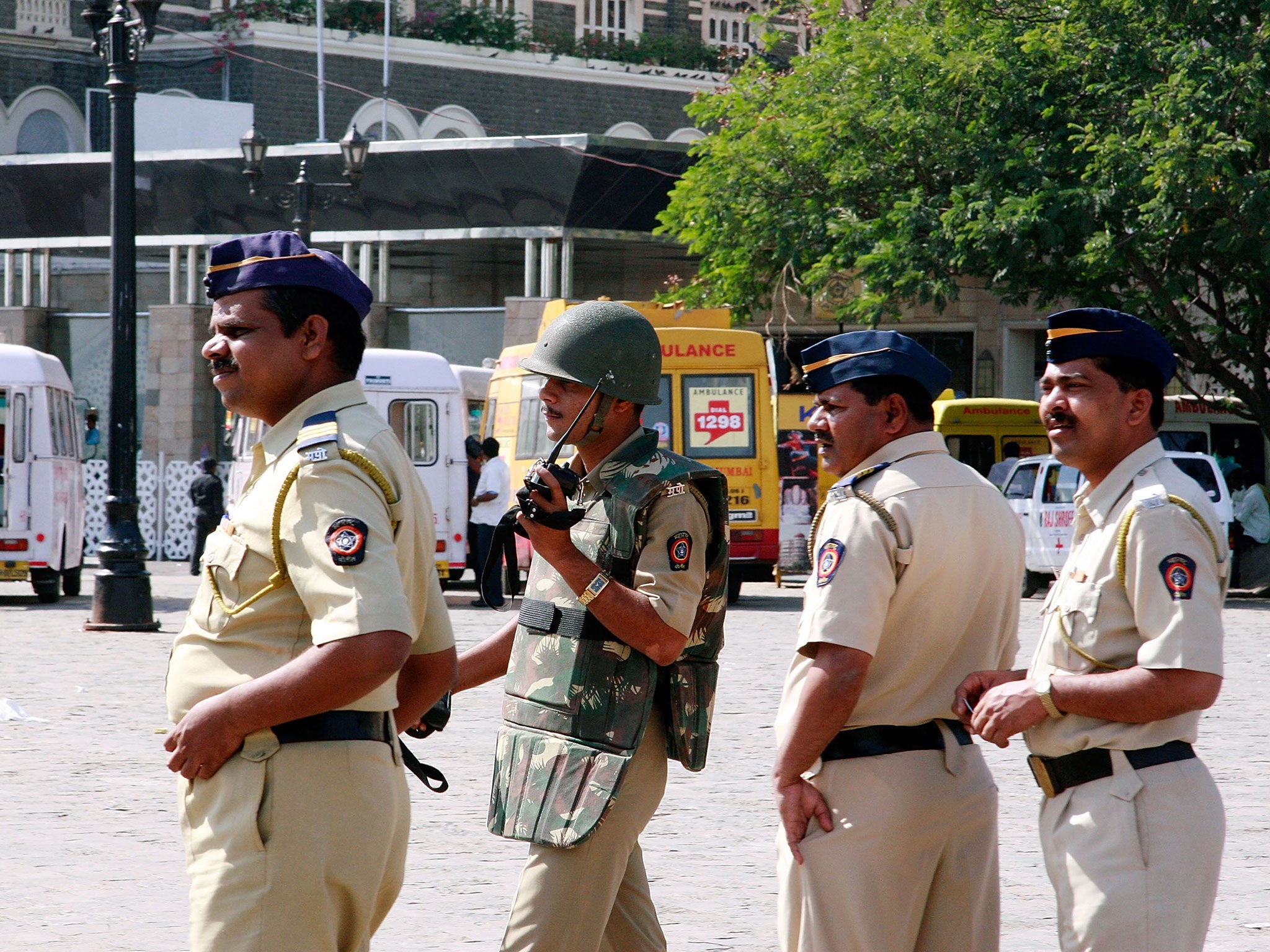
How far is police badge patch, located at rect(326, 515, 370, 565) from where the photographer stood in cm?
274

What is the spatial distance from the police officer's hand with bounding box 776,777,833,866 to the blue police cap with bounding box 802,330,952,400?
802mm

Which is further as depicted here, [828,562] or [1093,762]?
[828,562]

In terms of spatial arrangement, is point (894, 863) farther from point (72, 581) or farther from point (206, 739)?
point (72, 581)

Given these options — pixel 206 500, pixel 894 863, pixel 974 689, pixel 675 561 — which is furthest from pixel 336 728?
pixel 206 500

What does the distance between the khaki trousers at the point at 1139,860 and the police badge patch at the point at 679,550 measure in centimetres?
86

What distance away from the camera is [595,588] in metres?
3.40

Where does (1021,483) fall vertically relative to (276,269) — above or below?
below

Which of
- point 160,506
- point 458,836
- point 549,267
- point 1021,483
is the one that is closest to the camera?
point 458,836

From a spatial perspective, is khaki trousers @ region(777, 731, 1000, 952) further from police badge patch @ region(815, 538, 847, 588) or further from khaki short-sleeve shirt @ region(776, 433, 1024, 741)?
police badge patch @ region(815, 538, 847, 588)

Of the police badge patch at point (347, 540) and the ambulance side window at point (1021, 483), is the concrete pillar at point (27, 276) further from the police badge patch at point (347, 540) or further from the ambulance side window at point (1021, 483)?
the police badge patch at point (347, 540)

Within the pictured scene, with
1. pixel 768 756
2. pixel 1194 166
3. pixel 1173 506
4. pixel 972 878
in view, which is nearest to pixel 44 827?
pixel 768 756

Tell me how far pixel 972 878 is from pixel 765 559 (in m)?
15.1

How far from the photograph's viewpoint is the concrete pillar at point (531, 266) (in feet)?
95.0

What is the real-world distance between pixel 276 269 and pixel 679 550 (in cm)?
103
